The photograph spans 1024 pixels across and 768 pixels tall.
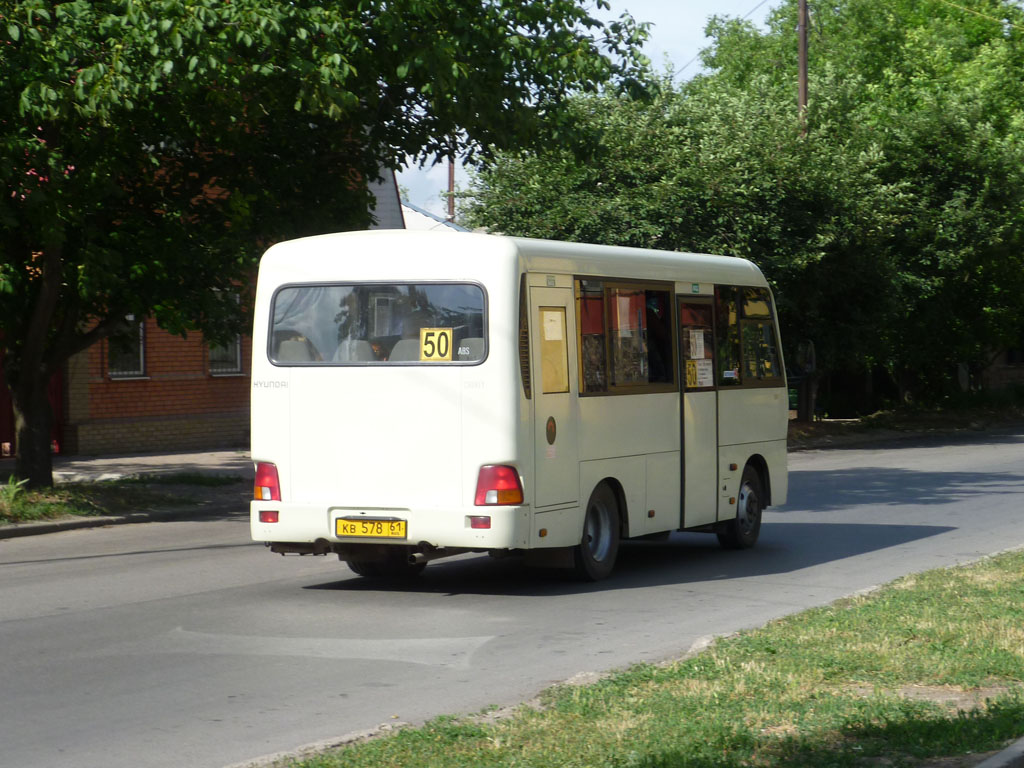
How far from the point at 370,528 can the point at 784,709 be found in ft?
15.2

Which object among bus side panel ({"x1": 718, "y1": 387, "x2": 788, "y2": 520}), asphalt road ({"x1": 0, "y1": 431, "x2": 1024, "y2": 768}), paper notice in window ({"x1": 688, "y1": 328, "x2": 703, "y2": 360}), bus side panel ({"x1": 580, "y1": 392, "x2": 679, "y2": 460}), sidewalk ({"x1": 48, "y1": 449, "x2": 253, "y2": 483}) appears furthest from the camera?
sidewalk ({"x1": 48, "y1": 449, "x2": 253, "y2": 483})

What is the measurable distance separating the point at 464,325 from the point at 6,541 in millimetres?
6885

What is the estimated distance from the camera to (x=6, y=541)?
49.2ft

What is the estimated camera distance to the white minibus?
1034cm

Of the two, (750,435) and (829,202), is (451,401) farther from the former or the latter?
(829,202)

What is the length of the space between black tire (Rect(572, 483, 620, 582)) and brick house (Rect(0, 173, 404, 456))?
12.8m

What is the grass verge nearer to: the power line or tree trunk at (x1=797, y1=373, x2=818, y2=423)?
tree trunk at (x1=797, y1=373, x2=818, y2=423)

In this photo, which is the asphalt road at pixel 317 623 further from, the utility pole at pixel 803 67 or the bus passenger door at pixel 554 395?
the utility pole at pixel 803 67

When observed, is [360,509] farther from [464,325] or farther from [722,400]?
[722,400]

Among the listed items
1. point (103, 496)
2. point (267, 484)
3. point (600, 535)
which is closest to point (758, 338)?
point (600, 535)

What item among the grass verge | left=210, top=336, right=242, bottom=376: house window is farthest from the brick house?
the grass verge

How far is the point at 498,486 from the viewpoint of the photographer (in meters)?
10.2

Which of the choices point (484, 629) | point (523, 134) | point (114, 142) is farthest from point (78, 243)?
point (484, 629)

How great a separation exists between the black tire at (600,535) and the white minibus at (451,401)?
13 mm
